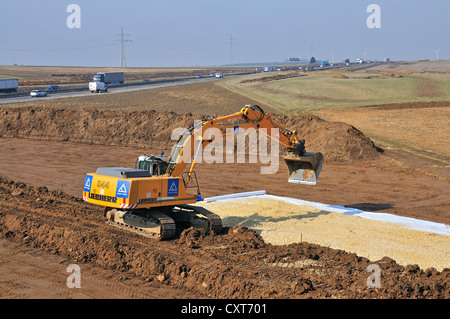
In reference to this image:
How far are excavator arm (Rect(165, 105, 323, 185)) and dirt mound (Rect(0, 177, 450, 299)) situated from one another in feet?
7.43

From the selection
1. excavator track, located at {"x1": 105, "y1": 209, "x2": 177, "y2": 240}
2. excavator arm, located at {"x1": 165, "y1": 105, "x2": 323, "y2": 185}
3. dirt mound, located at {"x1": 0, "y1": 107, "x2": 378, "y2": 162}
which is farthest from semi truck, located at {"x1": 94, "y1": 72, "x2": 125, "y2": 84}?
excavator track, located at {"x1": 105, "y1": 209, "x2": 177, "y2": 240}

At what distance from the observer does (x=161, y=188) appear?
52.3ft

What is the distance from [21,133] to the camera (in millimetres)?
41219

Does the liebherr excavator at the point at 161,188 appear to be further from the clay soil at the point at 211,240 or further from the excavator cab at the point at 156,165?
the clay soil at the point at 211,240

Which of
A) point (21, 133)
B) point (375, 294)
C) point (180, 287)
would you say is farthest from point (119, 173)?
point (21, 133)

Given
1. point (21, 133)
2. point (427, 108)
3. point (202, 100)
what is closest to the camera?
point (21, 133)

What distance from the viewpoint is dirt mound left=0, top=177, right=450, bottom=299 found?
38.5ft

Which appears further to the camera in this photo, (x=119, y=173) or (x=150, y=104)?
(x=150, y=104)

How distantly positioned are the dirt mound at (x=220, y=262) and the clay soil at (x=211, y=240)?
0.10 feet

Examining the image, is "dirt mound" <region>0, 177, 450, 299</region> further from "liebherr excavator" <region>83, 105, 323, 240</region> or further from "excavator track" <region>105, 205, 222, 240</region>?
"liebherr excavator" <region>83, 105, 323, 240</region>

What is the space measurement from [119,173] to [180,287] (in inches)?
192

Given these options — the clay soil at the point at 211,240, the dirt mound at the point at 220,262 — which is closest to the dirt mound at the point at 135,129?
the clay soil at the point at 211,240

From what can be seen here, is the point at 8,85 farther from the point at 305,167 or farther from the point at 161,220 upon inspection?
the point at 161,220
